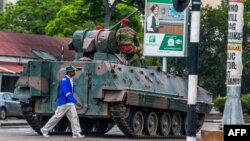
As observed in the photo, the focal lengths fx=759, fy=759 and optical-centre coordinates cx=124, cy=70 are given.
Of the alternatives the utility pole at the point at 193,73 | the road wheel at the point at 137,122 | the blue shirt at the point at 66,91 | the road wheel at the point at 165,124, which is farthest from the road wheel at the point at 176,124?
the utility pole at the point at 193,73

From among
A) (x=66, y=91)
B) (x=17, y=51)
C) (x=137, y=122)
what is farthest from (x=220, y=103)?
(x=66, y=91)

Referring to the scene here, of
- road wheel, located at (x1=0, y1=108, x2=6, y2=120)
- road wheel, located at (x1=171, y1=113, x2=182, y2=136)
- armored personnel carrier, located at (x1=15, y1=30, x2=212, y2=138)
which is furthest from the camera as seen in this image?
road wheel, located at (x1=0, y1=108, x2=6, y2=120)

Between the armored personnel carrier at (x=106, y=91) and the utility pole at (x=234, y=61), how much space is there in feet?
17.2

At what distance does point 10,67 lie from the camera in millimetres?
41438

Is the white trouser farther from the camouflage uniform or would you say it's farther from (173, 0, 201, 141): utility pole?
(173, 0, 201, 141): utility pole

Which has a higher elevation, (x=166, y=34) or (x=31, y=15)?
(x=31, y=15)

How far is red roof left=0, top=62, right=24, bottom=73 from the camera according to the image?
39919mm

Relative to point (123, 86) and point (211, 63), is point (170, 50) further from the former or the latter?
point (211, 63)

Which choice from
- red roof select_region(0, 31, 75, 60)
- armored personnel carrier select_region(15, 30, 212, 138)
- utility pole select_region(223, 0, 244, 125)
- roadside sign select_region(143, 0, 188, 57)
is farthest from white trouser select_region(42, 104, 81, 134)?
red roof select_region(0, 31, 75, 60)

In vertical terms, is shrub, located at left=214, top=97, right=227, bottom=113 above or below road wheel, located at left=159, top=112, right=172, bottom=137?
below

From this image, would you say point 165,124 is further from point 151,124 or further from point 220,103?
point 220,103

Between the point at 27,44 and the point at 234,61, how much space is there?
32872mm

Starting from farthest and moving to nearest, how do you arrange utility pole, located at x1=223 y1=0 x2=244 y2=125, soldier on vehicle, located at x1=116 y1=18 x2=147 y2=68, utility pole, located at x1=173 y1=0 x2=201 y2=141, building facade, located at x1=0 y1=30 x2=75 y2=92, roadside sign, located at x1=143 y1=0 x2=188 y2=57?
building facade, located at x1=0 y1=30 x2=75 y2=92 < roadside sign, located at x1=143 y1=0 x2=188 y2=57 < soldier on vehicle, located at x1=116 y1=18 x2=147 y2=68 < utility pole, located at x1=223 y1=0 x2=244 y2=125 < utility pole, located at x1=173 y1=0 x2=201 y2=141

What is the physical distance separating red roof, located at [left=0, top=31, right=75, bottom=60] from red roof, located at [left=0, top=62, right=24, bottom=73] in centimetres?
57
